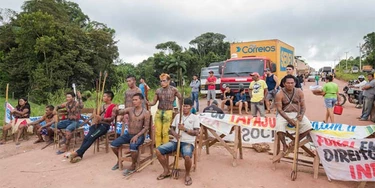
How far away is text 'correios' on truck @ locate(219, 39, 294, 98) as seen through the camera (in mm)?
10570

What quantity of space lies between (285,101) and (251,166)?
1.39 meters

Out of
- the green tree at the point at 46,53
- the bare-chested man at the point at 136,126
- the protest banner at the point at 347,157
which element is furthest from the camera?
the green tree at the point at 46,53

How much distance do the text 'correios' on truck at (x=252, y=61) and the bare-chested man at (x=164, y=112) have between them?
536 centimetres

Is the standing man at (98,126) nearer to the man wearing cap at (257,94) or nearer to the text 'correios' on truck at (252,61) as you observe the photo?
the man wearing cap at (257,94)

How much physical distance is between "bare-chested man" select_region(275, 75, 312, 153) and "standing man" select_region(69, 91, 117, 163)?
10.6ft

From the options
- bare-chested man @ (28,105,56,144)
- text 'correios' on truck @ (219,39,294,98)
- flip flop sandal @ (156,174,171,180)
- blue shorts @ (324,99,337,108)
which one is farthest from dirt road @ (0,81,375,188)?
text 'correios' on truck @ (219,39,294,98)

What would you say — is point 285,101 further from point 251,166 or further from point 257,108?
point 257,108

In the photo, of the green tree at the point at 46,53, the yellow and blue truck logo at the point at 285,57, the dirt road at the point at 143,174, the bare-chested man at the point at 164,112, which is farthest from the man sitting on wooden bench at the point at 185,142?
the green tree at the point at 46,53

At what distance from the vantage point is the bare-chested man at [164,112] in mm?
5062

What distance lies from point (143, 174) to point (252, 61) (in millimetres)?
7552

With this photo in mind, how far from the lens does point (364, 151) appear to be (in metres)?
3.96

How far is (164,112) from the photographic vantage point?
5129 mm

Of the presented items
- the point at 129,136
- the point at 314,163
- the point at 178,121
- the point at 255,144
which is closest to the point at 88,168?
the point at 129,136

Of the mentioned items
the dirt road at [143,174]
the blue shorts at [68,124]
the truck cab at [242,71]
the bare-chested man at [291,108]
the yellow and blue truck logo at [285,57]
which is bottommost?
the dirt road at [143,174]
